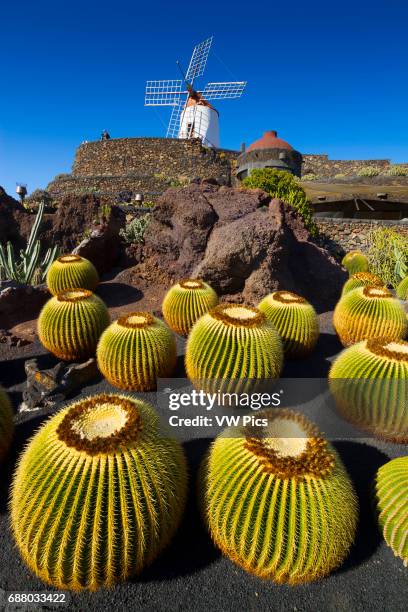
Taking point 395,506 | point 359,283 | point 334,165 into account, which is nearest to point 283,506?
point 395,506

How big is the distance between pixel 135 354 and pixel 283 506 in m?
2.44

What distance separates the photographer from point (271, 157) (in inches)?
864

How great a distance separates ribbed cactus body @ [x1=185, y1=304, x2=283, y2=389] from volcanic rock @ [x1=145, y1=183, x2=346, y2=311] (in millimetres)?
3109

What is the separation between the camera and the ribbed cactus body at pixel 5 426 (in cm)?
314

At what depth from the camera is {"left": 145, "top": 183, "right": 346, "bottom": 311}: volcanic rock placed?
22.3ft

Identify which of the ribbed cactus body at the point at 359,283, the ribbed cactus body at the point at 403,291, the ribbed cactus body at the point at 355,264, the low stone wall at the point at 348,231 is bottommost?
the ribbed cactus body at the point at 403,291

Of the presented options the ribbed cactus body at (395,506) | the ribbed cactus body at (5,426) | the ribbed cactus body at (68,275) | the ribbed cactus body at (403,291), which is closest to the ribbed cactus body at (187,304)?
the ribbed cactus body at (68,275)

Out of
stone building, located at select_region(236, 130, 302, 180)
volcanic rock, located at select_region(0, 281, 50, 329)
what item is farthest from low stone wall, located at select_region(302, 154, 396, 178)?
volcanic rock, located at select_region(0, 281, 50, 329)

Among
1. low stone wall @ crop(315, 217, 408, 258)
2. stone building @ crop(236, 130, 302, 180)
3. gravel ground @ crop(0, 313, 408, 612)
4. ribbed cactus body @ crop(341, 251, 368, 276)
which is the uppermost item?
stone building @ crop(236, 130, 302, 180)

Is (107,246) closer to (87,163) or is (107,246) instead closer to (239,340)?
(239,340)

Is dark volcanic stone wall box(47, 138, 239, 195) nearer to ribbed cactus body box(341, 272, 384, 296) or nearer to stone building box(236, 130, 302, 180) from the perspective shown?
stone building box(236, 130, 302, 180)

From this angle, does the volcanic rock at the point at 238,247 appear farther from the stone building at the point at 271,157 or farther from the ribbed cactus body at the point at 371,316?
the stone building at the point at 271,157

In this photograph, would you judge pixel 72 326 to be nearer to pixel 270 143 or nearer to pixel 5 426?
pixel 5 426

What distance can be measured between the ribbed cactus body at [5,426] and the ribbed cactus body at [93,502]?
1.04m
